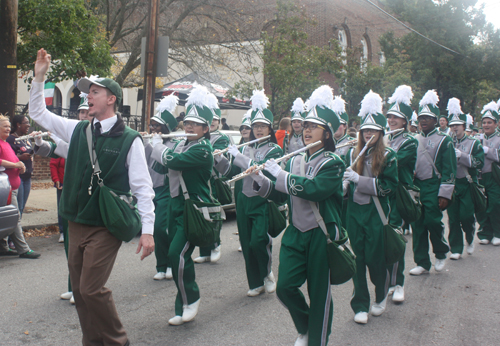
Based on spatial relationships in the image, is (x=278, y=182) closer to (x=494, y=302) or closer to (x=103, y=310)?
(x=103, y=310)

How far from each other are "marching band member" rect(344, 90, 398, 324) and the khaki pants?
236 centimetres

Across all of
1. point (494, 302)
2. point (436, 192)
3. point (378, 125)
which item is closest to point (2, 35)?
point (378, 125)

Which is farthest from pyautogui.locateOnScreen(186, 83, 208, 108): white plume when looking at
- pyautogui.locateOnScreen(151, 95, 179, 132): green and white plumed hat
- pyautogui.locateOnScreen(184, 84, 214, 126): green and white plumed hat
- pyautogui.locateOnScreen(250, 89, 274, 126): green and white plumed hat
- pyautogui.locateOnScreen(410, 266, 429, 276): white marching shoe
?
pyautogui.locateOnScreen(410, 266, 429, 276): white marching shoe

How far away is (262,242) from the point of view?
543 centimetres

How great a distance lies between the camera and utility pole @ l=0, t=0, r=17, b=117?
7.68 meters

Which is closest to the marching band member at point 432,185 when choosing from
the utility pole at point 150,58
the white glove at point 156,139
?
the white glove at point 156,139

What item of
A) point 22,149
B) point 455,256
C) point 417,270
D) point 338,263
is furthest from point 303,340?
point 22,149

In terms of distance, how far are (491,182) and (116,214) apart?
7.71m

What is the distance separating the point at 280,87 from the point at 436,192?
388 inches

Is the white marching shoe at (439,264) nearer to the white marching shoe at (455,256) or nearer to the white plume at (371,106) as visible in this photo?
the white marching shoe at (455,256)

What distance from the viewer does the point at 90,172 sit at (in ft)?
10.5

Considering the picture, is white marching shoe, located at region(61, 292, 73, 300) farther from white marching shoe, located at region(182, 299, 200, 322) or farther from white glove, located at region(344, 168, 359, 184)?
white glove, located at region(344, 168, 359, 184)

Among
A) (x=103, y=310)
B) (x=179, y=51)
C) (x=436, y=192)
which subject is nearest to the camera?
(x=103, y=310)

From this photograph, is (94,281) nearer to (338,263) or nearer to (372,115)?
(338,263)
